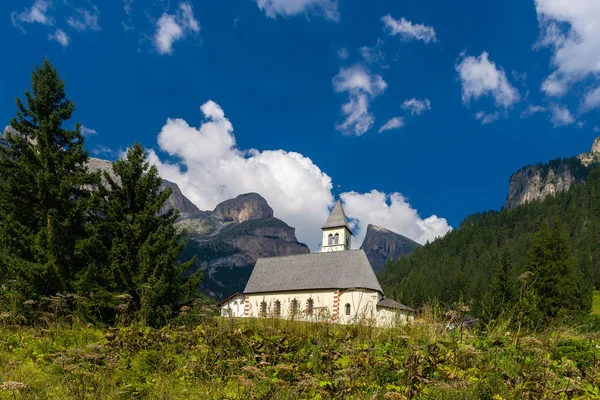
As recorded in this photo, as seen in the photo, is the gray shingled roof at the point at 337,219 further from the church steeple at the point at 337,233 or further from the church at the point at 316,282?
the church at the point at 316,282

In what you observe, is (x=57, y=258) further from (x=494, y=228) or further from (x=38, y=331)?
(x=494, y=228)

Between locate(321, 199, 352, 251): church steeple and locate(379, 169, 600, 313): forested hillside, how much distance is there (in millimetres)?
37521

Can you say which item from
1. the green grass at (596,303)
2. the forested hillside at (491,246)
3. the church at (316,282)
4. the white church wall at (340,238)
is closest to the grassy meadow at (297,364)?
the church at (316,282)

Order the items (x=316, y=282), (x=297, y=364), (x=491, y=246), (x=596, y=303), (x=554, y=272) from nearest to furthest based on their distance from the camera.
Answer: (x=297, y=364), (x=554, y=272), (x=316, y=282), (x=596, y=303), (x=491, y=246)

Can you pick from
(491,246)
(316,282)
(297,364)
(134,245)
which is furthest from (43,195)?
(491,246)

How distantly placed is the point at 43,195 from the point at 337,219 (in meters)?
48.0

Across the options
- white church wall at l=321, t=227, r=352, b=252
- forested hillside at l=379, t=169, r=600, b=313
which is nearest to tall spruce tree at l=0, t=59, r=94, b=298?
white church wall at l=321, t=227, r=352, b=252

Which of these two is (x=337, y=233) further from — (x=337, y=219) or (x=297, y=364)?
(x=297, y=364)

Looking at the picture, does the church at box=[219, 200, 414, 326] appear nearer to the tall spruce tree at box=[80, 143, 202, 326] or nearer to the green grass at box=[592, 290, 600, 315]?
the tall spruce tree at box=[80, 143, 202, 326]

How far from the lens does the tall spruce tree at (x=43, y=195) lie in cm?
1533

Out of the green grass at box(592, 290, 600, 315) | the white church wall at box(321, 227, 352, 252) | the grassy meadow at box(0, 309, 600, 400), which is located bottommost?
the grassy meadow at box(0, 309, 600, 400)

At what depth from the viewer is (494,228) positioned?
137625 mm

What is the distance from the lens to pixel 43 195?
16078 mm

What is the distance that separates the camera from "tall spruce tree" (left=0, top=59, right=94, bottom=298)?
1533cm
